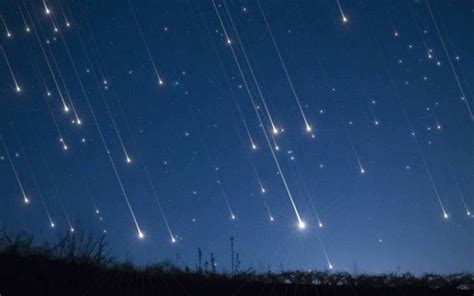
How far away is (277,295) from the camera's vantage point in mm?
5758

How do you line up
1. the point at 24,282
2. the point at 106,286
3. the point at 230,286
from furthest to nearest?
the point at 230,286 → the point at 106,286 → the point at 24,282

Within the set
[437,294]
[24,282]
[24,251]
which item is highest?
[24,251]

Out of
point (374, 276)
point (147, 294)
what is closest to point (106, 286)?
point (147, 294)

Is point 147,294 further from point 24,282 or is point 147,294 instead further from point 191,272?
point 24,282

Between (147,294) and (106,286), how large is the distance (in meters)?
0.46

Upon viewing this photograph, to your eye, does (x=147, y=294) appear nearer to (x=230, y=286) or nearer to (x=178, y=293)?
(x=178, y=293)

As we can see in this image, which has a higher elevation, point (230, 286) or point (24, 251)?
point (24, 251)

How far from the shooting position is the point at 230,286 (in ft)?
19.1

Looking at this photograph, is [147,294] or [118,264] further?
[118,264]

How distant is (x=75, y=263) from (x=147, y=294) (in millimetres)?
912

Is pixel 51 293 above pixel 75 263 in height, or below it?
below

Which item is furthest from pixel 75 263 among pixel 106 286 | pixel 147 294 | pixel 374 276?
pixel 374 276

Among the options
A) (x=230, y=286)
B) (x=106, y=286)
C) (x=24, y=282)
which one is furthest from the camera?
(x=230, y=286)

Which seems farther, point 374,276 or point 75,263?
point 374,276
